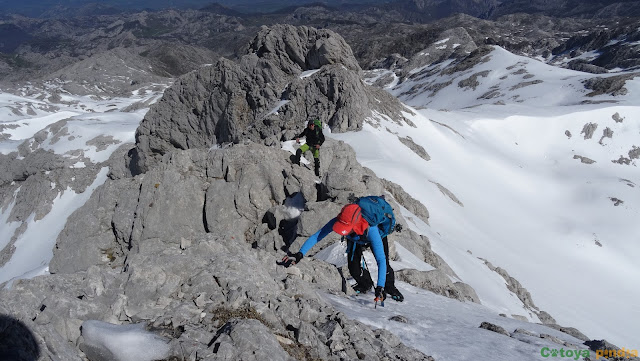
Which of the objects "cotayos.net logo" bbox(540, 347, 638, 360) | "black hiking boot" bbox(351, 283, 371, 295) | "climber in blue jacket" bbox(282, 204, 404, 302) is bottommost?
"black hiking boot" bbox(351, 283, 371, 295)

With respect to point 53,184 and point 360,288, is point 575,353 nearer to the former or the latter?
point 360,288

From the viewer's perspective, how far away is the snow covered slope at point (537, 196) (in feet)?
67.6

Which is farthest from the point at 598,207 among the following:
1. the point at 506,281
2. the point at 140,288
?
the point at 140,288

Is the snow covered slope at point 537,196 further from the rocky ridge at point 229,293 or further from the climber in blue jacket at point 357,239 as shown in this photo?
the climber in blue jacket at point 357,239

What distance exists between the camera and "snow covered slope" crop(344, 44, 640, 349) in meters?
20.6

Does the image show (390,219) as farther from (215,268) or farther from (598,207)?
(598,207)

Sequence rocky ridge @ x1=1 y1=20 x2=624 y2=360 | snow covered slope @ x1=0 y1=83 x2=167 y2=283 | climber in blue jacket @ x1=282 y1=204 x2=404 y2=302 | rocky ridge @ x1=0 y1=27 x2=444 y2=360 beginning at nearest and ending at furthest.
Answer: rocky ridge @ x1=0 y1=27 x2=444 y2=360, rocky ridge @ x1=1 y1=20 x2=624 y2=360, climber in blue jacket @ x1=282 y1=204 x2=404 y2=302, snow covered slope @ x1=0 y1=83 x2=167 y2=283

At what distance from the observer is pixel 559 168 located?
131 ft

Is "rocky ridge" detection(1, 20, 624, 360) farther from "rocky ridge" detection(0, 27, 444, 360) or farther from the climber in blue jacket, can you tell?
the climber in blue jacket

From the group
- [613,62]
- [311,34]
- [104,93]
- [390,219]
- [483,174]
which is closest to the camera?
[390,219]

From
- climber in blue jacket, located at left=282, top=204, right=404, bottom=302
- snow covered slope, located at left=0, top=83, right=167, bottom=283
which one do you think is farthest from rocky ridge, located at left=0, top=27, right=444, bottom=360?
snow covered slope, located at left=0, top=83, right=167, bottom=283

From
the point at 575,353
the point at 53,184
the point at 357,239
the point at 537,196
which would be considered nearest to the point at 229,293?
the point at 357,239

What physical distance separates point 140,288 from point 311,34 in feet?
121

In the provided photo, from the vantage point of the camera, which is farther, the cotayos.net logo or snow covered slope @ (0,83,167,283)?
snow covered slope @ (0,83,167,283)
